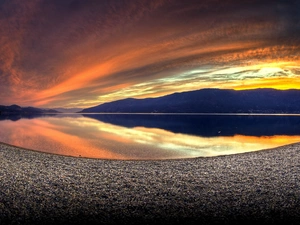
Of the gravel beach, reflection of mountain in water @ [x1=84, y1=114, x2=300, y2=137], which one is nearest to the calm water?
reflection of mountain in water @ [x1=84, y1=114, x2=300, y2=137]

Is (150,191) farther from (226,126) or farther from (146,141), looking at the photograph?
(226,126)

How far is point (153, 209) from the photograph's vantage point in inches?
376

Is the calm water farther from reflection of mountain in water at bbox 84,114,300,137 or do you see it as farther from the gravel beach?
the gravel beach

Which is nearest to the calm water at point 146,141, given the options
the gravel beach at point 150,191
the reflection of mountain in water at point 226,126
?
the reflection of mountain in water at point 226,126

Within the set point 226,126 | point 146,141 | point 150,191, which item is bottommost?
point 146,141

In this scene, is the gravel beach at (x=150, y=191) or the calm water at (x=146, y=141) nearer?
the gravel beach at (x=150, y=191)

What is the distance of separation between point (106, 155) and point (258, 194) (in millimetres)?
18786

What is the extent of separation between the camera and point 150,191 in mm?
11555

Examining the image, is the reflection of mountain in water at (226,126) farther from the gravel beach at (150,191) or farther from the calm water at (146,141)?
the gravel beach at (150,191)

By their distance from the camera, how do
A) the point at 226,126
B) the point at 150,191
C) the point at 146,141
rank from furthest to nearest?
the point at 226,126, the point at 146,141, the point at 150,191

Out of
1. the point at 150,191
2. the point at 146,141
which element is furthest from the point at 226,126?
the point at 150,191

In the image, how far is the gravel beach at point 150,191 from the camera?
8.88 meters

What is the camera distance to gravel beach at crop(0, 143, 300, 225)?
29.1 feet

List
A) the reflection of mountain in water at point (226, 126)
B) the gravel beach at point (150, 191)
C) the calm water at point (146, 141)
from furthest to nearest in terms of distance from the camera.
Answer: the reflection of mountain in water at point (226, 126) → the calm water at point (146, 141) → the gravel beach at point (150, 191)
